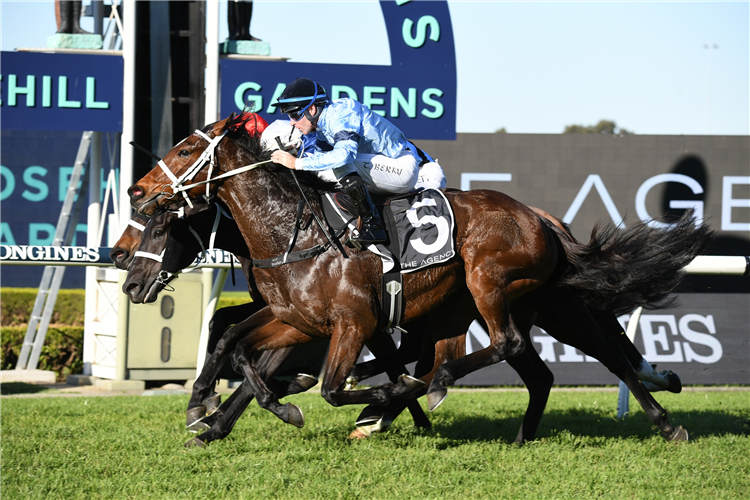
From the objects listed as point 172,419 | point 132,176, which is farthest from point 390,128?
point 132,176

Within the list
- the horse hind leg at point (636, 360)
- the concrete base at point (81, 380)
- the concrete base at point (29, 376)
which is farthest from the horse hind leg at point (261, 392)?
the concrete base at point (29, 376)

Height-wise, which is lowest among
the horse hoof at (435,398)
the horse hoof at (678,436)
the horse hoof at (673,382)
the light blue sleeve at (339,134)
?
the horse hoof at (678,436)

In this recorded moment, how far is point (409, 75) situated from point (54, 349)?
4.79m

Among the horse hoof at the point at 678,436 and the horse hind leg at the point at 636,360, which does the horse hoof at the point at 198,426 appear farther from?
the horse hoof at the point at 678,436

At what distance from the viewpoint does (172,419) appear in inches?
212

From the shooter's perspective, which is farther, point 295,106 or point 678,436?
point 678,436

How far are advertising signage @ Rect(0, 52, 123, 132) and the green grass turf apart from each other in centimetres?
283

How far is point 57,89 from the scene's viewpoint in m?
7.49

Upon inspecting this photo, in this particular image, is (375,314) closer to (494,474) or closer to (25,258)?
(494,474)

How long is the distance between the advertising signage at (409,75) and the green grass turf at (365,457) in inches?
129

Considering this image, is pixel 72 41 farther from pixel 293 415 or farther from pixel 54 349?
pixel 293 415

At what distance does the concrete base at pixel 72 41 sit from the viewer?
782cm

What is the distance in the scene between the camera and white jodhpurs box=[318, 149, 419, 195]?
4.13 m

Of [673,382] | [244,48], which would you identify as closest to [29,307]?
[244,48]
